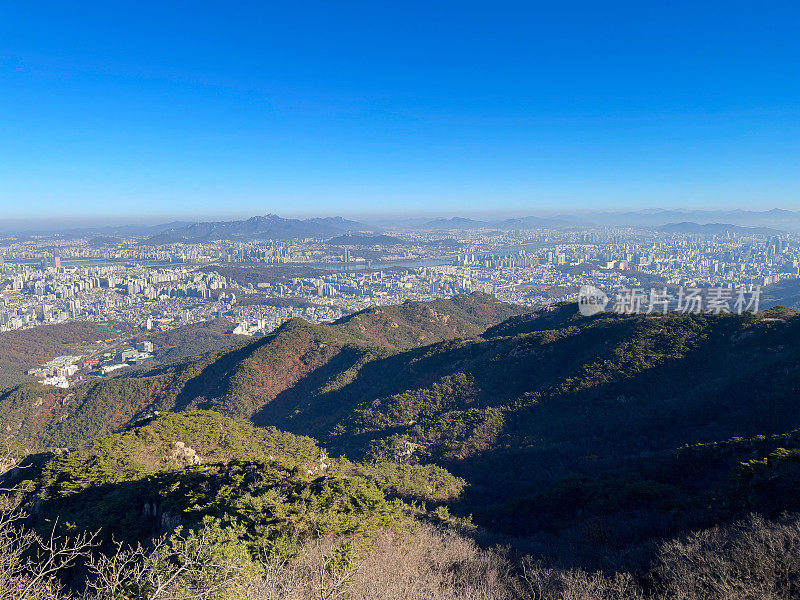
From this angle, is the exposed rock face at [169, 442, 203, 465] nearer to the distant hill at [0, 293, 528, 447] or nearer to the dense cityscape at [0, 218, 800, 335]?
the distant hill at [0, 293, 528, 447]

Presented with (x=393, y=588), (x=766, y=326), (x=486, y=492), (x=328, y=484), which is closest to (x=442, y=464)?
(x=486, y=492)

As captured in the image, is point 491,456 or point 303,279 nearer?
point 491,456

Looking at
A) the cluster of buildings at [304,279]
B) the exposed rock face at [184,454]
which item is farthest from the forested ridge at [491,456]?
the cluster of buildings at [304,279]

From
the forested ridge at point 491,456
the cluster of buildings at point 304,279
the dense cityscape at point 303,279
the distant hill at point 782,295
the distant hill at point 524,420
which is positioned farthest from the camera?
the cluster of buildings at point 304,279

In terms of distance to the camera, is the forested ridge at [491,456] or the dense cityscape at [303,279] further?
the dense cityscape at [303,279]

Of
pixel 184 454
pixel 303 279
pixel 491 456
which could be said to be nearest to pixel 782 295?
pixel 491 456

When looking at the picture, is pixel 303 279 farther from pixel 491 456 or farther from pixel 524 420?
pixel 491 456

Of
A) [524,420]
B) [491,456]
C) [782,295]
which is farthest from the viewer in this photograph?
[782,295]

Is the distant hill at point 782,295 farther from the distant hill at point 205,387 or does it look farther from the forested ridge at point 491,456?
the distant hill at point 205,387

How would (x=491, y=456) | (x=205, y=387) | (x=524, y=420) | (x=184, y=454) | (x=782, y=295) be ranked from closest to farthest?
(x=184, y=454)
(x=491, y=456)
(x=524, y=420)
(x=205, y=387)
(x=782, y=295)

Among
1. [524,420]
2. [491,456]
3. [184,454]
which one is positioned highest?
[184,454]

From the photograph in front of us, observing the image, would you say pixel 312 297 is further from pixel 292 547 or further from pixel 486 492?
pixel 292 547
